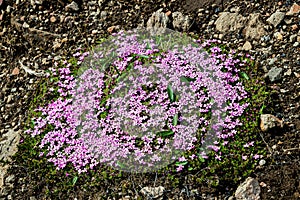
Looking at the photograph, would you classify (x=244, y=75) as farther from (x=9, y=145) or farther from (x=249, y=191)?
(x=9, y=145)

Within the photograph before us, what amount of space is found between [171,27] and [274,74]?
163 cm

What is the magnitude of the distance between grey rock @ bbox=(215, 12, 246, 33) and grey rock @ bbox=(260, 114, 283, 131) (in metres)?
1.58

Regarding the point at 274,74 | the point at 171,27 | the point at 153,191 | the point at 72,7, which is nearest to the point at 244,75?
the point at 274,74

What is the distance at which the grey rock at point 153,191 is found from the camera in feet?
13.4

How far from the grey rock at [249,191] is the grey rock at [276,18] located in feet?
7.33

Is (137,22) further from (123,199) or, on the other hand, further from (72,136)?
(123,199)

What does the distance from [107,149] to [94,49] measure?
1.71 m

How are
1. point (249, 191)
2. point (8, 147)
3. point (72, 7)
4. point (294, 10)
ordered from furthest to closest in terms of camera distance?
1. point (72, 7)
2. point (294, 10)
3. point (8, 147)
4. point (249, 191)

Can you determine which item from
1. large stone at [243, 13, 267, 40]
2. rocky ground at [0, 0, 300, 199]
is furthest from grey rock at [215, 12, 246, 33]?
large stone at [243, 13, 267, 40]

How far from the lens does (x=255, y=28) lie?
16.7 feet

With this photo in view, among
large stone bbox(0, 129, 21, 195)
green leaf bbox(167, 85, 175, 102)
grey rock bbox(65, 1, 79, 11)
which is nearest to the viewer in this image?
green leaf bbox(167, 85, 175, 102)

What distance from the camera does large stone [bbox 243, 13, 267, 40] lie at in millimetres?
5070

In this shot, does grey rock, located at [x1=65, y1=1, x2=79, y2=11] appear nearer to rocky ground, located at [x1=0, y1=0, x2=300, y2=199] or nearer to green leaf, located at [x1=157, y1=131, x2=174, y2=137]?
rocky ground, located at [x1=0, y1=0, x2=300, y2=199]

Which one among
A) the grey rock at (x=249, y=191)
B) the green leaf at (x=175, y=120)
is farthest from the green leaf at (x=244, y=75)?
the grey rock at (x=249, y=191)
